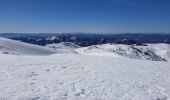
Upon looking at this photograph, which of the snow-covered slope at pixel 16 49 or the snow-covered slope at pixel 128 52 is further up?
the snow-covered slope at pixel 16 49

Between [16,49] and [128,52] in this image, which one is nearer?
[16,49]

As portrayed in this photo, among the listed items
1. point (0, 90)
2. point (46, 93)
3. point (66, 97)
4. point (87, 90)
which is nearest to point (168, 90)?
point (87, 90)

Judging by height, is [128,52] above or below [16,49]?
below

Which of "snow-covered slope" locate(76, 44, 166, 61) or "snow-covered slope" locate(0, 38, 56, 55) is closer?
"snow-covered slope" locate(0, 38, 56, 55)

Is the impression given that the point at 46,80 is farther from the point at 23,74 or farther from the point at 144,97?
the point at 144,97

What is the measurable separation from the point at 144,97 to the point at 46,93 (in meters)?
3.98

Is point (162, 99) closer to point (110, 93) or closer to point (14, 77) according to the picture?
point (110, 93)

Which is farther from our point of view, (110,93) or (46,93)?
(110,93)

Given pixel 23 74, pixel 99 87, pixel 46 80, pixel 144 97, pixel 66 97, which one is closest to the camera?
pixel 66 97

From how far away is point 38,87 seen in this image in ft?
30.4

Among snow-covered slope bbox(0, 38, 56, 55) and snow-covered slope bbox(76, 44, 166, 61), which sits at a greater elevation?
snow-covered slope bbox(0, 38, 56, 55)

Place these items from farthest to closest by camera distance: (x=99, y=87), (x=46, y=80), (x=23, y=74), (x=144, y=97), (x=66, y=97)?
(x=23, y=74)
(x=46, y=80)
(x=99, y=87)
(x=144, y=97)
(x=66, y=97)

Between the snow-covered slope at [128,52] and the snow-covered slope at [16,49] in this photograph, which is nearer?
the snow-covered slope at [16,49]

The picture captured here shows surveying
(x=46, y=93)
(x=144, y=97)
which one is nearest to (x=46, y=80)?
(x=46, y=93)
